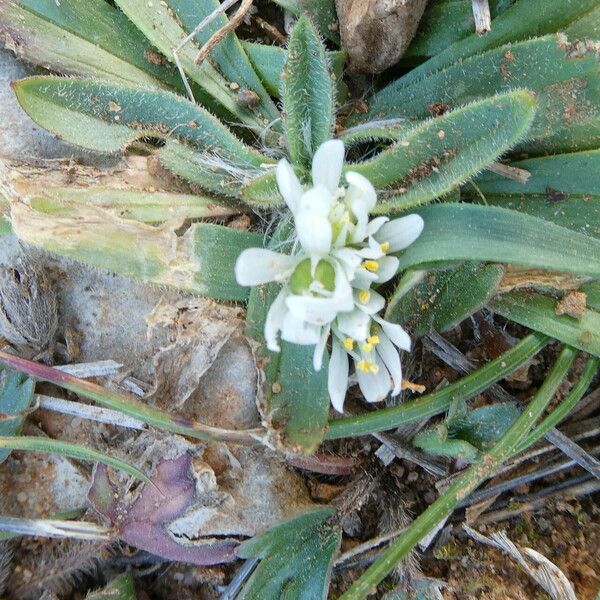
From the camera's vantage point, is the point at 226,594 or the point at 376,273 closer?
the point at 376,273

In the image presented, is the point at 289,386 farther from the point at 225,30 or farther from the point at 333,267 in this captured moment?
the point at 225,30

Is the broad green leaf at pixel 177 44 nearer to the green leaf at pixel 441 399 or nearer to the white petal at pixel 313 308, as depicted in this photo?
the white petal at pixel 313 308

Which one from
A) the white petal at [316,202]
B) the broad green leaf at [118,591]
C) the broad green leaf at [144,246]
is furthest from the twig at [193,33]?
the broad green leaf at [118,591]

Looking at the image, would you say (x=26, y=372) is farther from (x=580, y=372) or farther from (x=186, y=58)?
(x=580, y=372)

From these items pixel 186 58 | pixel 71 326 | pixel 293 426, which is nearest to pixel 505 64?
pixel 186 58

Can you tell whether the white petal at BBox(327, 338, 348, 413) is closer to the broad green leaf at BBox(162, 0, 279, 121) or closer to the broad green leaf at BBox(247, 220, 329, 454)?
the broad green leaf at BBox(247, 220, 329, 454)

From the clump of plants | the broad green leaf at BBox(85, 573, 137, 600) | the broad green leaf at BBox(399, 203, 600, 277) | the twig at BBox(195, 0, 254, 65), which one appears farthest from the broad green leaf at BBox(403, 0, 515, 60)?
the broad green leaf at BBox(85, 573, 137, 600)
